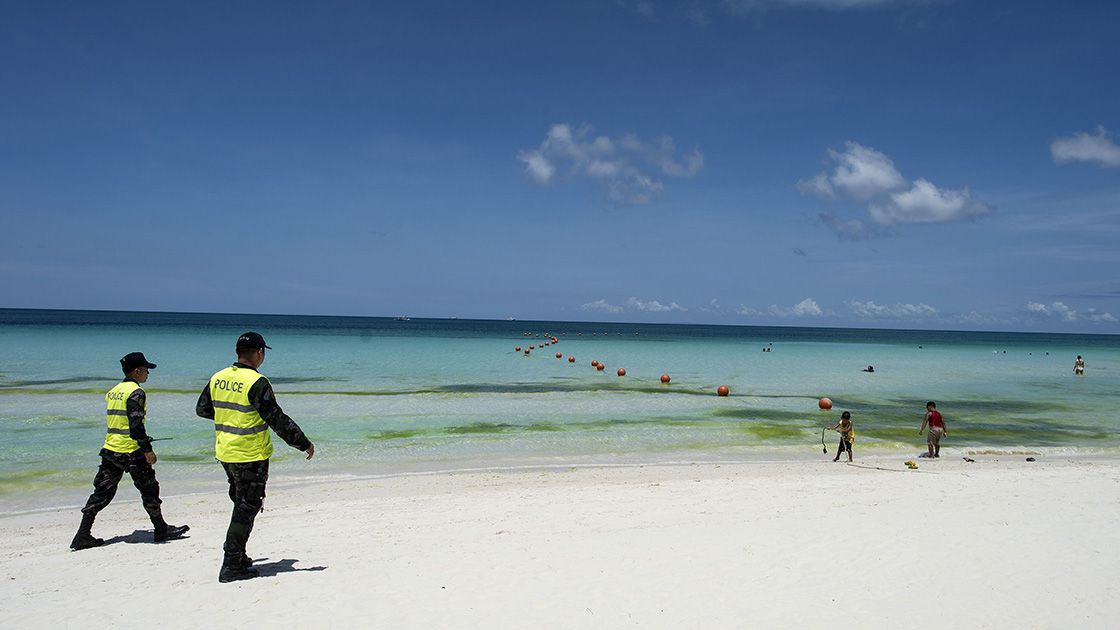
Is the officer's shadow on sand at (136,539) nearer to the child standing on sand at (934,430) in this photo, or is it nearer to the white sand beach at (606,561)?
the white sand beach at (606,561)

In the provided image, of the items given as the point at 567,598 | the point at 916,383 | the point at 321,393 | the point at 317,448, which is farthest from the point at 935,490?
the point at 916,383

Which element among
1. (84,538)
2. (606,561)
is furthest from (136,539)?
(606,561)

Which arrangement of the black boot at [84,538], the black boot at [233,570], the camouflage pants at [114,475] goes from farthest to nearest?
1. the black boot at [84,538]
2. the camouflage pants at [114,475]
3. the black boot at [233,570]

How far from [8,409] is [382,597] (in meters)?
21.2

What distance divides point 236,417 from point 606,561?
3.71 meters

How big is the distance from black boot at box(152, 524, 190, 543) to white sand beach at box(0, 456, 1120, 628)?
0.18 metres

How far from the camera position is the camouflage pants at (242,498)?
598 centimetres

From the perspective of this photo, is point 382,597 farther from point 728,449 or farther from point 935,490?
point 728,449

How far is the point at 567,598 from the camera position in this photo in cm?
589

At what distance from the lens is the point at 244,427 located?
5.91 metres

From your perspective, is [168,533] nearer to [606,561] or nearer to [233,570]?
[233,570]

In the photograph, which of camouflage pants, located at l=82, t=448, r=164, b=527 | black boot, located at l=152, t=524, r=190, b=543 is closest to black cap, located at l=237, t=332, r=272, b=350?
camouflage pants, located at l=82, t=448, r=164, b=527

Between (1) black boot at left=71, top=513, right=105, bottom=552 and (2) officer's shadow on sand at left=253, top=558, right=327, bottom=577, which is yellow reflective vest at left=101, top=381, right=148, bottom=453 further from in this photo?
(2) officer's shadow on sand at left=253, top=558, right=327, bottom=577

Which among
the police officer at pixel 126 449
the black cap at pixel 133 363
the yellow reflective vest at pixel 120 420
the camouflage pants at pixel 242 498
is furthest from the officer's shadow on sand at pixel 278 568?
the black cap at pixel 133 363
